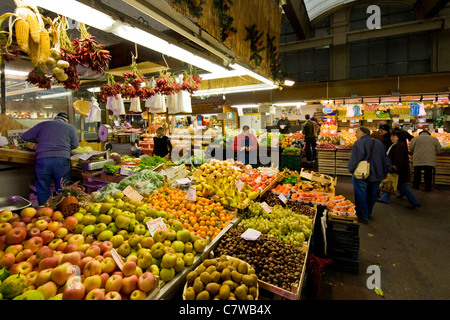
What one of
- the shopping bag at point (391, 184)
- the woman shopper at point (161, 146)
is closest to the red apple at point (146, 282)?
the woman shopper at point (161, 146)

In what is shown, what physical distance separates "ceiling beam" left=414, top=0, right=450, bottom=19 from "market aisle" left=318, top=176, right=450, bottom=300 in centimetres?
978

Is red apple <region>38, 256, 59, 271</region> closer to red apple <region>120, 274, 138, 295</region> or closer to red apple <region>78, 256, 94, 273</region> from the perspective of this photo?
red apple <region>78, 256, 94, 273</region>

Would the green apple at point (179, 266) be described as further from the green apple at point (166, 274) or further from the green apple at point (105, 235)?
the green apple at point (105, 235)

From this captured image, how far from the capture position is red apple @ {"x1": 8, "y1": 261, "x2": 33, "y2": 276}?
153cm

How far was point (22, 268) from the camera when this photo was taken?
1.56 meters

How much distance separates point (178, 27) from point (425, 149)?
7.81 metres

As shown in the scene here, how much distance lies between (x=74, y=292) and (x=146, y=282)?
16.4 inches

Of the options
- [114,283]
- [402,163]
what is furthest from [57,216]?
[402,163]

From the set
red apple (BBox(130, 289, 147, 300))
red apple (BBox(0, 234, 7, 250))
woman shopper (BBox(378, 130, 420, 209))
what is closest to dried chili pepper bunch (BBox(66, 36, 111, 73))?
red apple (BBox(0, 234, 7, 250))

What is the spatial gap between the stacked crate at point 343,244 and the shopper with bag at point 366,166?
1.82m

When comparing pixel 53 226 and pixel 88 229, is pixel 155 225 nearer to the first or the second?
pixel 88 229

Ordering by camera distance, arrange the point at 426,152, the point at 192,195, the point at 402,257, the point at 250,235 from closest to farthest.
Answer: the point at 250,235
the point at 192,195
the point at 402,257
the point at 426,152

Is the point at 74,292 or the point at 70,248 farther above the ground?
the point at 70,248
